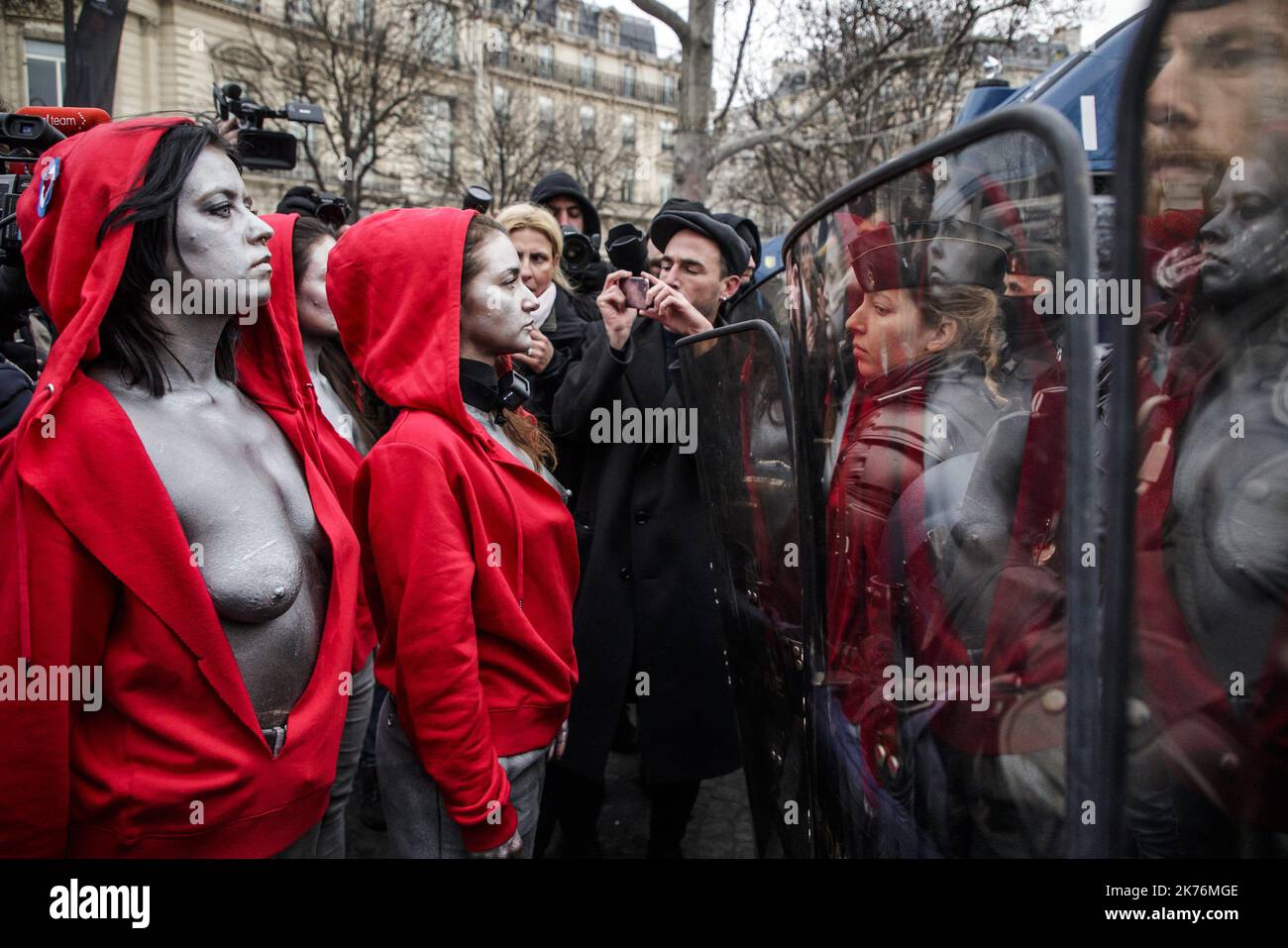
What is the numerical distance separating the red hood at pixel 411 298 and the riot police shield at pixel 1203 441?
4.75ft

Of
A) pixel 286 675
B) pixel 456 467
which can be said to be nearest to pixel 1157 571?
pixel 456 467

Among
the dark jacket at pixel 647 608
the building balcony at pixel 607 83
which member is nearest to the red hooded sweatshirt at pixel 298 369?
the dark jacket at pixel 647 608

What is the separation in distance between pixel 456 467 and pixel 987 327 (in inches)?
47.5

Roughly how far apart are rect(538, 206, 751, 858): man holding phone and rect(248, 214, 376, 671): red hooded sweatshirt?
668 millimetres

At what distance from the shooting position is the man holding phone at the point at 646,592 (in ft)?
8.91

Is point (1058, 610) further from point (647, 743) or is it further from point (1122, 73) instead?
point (647, 743)

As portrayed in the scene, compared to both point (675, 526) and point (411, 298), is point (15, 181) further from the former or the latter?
point (675, 526)

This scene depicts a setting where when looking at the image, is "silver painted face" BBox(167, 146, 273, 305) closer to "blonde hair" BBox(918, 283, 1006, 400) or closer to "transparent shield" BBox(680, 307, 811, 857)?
"transparent shield" BBox(680, 307, 811, 857)

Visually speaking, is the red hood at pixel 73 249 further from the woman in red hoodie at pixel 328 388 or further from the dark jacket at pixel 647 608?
the dark jacket at pixel 647 608

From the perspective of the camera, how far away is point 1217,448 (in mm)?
798

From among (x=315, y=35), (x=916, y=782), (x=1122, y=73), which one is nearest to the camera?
(x=1122, y=73)

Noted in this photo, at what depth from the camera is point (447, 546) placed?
1720mm

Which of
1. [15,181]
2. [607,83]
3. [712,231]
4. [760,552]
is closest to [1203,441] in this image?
[760,552]

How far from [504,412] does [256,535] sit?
0.84m
